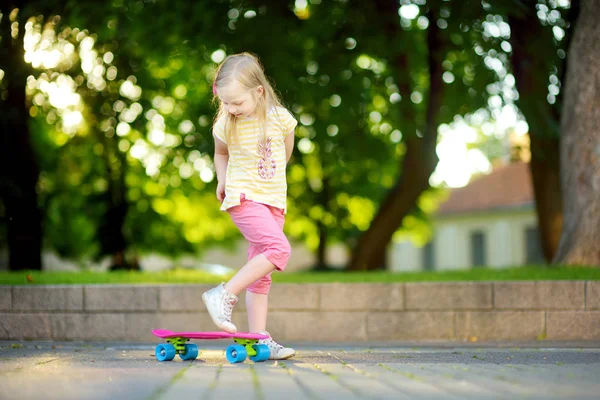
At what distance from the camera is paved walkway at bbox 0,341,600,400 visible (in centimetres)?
416

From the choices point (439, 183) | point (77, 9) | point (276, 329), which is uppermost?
point (77, 9)

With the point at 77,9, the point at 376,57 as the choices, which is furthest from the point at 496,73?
the point at 77,9

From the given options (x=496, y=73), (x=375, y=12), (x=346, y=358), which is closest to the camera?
(x=346, y=358)

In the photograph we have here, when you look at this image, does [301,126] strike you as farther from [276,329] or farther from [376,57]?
[276,329]

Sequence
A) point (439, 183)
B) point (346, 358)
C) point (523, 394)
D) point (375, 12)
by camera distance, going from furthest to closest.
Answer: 1. point (439, 183)
2. point (375, 12)
3. point (346, 358)
4. point (523, 394)

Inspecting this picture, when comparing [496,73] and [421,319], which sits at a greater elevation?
[496,73]

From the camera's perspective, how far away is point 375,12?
1423cm

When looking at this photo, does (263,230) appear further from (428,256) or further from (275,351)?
(428,256)

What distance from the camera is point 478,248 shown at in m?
44.7

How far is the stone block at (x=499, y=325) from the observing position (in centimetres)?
850

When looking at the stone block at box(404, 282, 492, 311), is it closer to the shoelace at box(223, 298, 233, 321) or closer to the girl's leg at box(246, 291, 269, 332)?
the girl's leg at box(246, 291, 269, 332)

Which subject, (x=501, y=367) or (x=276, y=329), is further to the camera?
(x=276, y=329)

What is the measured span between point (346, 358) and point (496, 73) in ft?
35.1

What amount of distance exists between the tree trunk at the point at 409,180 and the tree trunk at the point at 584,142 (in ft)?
17.8
